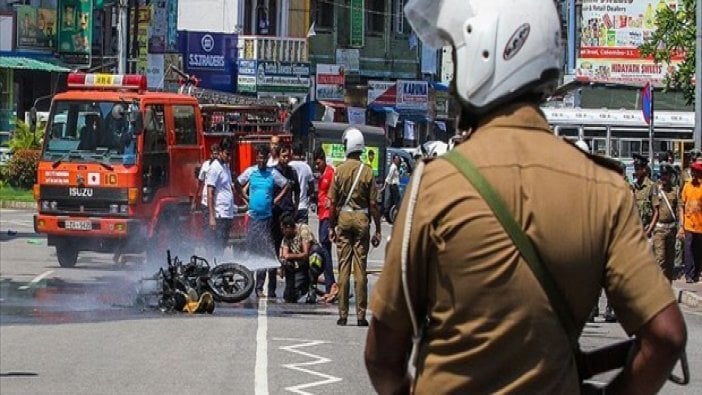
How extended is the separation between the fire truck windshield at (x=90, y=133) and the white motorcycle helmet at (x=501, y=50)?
16893 millimetres

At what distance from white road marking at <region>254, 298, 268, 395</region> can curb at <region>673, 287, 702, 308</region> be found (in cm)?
588

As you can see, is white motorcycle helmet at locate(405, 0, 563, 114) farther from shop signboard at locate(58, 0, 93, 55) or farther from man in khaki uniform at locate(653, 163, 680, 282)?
shop signboard at locate(58, 0, 93, 55)

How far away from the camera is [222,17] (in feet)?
164

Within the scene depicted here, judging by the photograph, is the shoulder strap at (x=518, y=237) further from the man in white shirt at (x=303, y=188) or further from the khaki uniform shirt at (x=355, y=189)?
the man in white shirt at (x=303, y=188)

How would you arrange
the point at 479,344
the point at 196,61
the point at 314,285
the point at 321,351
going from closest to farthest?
the point at 479,344 → the point at 321,351 → the point at 314,285 → the point at 196,61

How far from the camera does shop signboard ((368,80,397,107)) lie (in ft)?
179

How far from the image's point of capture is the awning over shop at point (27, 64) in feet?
130

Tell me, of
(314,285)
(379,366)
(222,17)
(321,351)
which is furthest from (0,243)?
(222,17)

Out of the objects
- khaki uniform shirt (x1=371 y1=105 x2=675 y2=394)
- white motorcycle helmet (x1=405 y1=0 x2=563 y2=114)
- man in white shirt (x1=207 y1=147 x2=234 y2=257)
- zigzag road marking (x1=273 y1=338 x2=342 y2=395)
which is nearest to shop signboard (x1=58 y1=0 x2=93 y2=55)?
man in white shirt (x1=207 y1=147 x2=234 y2=257)

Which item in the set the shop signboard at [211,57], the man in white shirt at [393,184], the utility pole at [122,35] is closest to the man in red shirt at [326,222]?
the utility pole at [122,35]

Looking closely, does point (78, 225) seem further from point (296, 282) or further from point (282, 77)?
point (282, 77)

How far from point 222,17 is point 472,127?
153 ft

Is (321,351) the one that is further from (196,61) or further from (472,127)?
(196,61)

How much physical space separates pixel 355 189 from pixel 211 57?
32.8 metres
